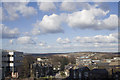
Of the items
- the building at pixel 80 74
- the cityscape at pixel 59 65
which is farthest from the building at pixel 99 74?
the building at pixel 80 74

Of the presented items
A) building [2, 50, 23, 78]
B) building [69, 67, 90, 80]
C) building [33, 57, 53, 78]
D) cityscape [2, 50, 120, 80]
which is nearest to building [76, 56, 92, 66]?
cityscape [2, 50, 120, 80]

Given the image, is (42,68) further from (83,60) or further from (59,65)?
(83,60)

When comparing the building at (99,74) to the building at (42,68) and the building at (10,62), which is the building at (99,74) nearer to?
the building at (42,68)

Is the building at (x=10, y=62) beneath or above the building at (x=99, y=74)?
above

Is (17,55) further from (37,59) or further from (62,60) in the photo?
(62,60)

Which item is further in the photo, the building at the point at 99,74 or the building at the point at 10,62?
the building at the point at 10,62

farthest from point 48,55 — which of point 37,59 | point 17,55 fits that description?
point 17,55

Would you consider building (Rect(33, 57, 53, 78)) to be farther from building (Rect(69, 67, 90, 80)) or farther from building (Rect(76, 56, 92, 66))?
building (Rect(76, 56, 92, 66))

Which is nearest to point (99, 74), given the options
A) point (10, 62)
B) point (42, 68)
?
point (42, 68)
